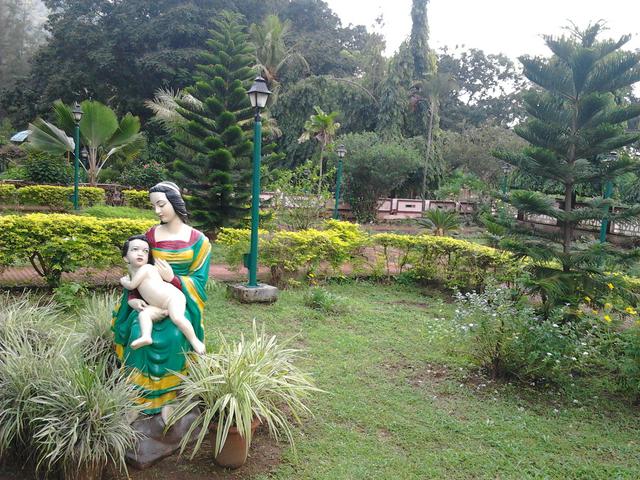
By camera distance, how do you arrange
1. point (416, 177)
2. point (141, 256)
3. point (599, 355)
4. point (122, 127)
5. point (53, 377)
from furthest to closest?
point (416, 177)
point (122, 127)
point (599, 355)
point (141, 256)
point (53, 377)

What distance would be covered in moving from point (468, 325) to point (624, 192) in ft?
49.2

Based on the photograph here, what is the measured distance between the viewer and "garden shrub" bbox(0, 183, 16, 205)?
14602mm

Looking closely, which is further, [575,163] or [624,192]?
[624,192]

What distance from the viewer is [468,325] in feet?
15.6

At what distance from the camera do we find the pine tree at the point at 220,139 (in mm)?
11944

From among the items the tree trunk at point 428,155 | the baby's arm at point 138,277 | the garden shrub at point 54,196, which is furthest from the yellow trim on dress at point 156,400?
the tree trunk at point 428,155

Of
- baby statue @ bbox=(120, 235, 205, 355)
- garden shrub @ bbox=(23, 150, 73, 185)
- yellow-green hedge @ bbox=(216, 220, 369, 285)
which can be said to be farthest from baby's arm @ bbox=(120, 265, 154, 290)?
garden shrub @ bbox=(23, 150, 73, 185)

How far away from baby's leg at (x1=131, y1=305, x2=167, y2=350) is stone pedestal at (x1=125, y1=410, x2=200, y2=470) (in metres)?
0.47

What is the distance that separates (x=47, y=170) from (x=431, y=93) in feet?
52.9

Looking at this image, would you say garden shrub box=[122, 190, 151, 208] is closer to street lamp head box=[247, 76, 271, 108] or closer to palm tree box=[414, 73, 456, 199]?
street lamp head box=[247, 76, 271, 108]

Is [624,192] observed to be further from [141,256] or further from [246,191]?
[141,256]

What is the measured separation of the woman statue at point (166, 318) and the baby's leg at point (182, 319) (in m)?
0.06

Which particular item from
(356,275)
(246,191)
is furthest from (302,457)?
(246,191)

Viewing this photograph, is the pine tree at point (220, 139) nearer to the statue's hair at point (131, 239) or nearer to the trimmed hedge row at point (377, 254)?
the trimmed hedge row at point (377, 254)
